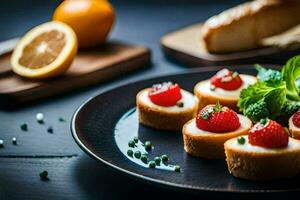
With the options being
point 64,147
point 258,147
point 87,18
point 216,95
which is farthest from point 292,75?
point 87,18

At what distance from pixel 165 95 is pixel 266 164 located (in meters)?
0.56

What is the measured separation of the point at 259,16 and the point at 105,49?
0.71 metres

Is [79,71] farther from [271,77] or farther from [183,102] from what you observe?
[271,77]

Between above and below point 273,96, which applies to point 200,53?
below

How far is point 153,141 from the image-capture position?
87.5 inches

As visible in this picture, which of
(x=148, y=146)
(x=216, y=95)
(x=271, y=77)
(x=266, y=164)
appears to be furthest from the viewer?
(x=216, y=95)

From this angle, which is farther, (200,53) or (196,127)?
(200,53)

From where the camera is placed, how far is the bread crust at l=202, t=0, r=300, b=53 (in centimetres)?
297

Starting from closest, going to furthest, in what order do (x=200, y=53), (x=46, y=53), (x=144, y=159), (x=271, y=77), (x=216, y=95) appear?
(x=144, y=159) < (x=271, y=77) < (x=216, y=95) < (x=46, y=53) < (x=200, y=53)

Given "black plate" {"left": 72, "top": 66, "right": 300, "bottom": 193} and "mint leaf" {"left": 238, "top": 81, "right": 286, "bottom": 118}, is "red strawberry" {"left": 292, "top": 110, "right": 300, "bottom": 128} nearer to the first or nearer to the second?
"mint leaf" {"left": 238, "top": 81, "right": 286, "bottom": 118}

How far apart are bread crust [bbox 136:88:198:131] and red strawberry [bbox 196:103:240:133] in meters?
0.22

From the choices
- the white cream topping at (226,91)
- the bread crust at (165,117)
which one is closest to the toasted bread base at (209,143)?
the bread crust at (165,117)

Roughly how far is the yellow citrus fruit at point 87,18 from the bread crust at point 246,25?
1.51 ft

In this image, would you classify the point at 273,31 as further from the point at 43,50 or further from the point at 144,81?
the point at 43,50
